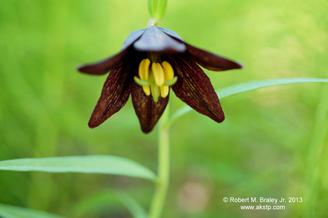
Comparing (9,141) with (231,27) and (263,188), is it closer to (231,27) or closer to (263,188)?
(263,188)

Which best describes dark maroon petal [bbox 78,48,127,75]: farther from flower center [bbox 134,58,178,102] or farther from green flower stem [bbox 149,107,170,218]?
green flower stem [bbox 149,107,170,218]

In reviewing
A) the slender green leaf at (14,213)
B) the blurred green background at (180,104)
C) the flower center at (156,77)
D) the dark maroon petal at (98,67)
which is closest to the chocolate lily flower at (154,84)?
the flower center at (156,77)

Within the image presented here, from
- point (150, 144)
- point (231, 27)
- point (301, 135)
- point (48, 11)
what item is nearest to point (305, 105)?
point (301, 135)

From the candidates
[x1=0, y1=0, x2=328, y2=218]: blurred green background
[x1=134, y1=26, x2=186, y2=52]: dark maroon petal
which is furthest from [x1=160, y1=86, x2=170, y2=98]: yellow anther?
[x1=0, y1=0, x2=328, y2=218]: blurred green background

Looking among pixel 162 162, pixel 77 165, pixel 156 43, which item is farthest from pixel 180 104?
pixel 156 43

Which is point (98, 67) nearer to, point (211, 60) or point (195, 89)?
point (211, 60)

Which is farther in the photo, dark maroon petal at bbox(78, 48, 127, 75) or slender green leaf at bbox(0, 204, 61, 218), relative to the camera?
slender green leaf at bbox(0, 204, 61, 218)
